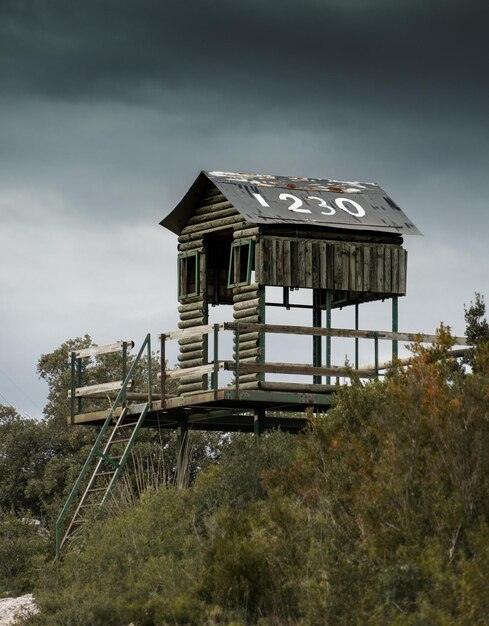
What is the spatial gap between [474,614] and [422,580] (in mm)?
1110

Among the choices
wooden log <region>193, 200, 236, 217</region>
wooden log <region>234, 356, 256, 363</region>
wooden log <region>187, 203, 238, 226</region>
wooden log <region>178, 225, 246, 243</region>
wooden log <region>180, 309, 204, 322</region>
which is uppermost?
wooden log <region>193, 200, 236, 217</region>

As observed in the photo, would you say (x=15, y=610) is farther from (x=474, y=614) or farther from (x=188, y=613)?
(x=474, y=614)

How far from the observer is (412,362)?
20750mm

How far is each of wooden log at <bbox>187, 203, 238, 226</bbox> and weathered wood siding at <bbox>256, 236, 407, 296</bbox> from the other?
4.99 ft

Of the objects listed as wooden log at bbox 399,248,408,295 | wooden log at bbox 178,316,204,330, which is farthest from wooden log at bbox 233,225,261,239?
wooden log at bbox 399,248,408,295

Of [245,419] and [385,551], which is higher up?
[245,419]

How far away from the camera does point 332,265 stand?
28250 millimetres

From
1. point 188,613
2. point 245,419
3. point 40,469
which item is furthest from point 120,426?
point 40,469

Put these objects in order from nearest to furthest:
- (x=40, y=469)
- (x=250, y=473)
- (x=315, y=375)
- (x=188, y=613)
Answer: (x=188, y=613) < (x=250, y=473) < (x=315, y=375) < (x=40, y=469)

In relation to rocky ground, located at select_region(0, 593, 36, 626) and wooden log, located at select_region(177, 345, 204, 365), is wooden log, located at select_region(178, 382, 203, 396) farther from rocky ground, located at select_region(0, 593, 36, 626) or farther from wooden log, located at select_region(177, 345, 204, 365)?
rocky ground, located at select_region(0, 593, 36, 626)

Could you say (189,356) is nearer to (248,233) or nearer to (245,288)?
(245,288)

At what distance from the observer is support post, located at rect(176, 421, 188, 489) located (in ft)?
92.6

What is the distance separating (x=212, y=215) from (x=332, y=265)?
10.0ft

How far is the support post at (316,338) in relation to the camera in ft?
96.0
